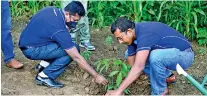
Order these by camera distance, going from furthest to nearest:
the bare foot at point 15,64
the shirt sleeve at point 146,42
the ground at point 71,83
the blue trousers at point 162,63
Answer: the bare foot at point 15,64
the ground at point 71,83
the blue trousers at point 162,63
the shirt sleeve at point 146,42

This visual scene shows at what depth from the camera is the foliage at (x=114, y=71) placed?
4410mm

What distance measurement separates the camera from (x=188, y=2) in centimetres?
555

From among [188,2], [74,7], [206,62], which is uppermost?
[74,7]

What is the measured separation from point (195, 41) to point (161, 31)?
1.68m

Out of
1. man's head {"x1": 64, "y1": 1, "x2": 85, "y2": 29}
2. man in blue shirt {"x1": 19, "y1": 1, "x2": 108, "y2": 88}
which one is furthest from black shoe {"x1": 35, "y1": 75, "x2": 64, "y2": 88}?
man's head {"x1": 64, "y1": 1, "x2": 85, "y2": 29}

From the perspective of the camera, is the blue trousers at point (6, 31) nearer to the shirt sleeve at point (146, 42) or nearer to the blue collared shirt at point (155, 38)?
the blue collared shirt at point (155, 38)

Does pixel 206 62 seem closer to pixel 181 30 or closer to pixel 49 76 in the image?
pixel 181 30

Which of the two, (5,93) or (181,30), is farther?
(181,30)

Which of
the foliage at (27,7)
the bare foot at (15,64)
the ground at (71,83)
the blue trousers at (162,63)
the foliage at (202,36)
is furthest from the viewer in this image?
the foliage at (27,7)

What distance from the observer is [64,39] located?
4.27 meters

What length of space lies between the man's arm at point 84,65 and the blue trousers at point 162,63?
1.44ft

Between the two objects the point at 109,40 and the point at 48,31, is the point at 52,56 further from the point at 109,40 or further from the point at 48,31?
the point at 109,40

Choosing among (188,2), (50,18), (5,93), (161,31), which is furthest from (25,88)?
(188,2)

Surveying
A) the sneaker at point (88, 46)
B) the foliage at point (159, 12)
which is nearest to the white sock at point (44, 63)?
the sneaker at point (88, 46)
